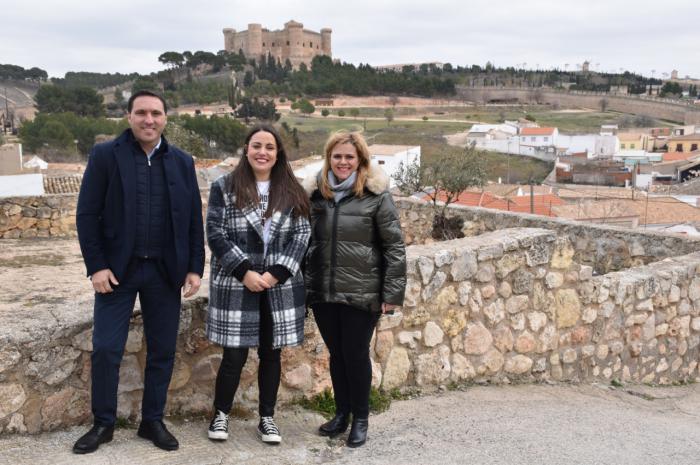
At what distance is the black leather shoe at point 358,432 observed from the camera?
117 inches

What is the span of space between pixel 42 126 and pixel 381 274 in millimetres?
37433

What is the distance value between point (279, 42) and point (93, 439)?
120 metres

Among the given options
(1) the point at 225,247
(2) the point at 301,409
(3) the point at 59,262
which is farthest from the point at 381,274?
(3) the point at 59,262

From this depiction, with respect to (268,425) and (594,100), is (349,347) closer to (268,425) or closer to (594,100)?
(268,425)

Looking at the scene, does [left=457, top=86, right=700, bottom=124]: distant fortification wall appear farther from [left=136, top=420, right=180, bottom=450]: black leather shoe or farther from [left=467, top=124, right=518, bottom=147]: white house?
[left=136, top=420, right=180, bottom=450]: black leather shoe

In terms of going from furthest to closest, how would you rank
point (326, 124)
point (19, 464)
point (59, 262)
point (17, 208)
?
point (326, 124) < point (17, 208) < point (59, 262) < point (19, 464)

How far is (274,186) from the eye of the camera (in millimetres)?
2848

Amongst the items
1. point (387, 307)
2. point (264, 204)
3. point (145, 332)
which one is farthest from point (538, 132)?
point (145, 332)

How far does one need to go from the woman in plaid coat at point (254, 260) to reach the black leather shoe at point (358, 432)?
53cm

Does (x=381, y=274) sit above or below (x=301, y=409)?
above

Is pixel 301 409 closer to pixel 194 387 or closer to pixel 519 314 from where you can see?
pixel 194 387

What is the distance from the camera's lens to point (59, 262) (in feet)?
24.9

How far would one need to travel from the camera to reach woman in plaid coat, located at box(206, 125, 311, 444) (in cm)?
273

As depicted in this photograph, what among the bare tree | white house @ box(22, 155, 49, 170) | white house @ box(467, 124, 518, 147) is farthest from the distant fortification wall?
white house @ box(22, 155, 49, 170)
